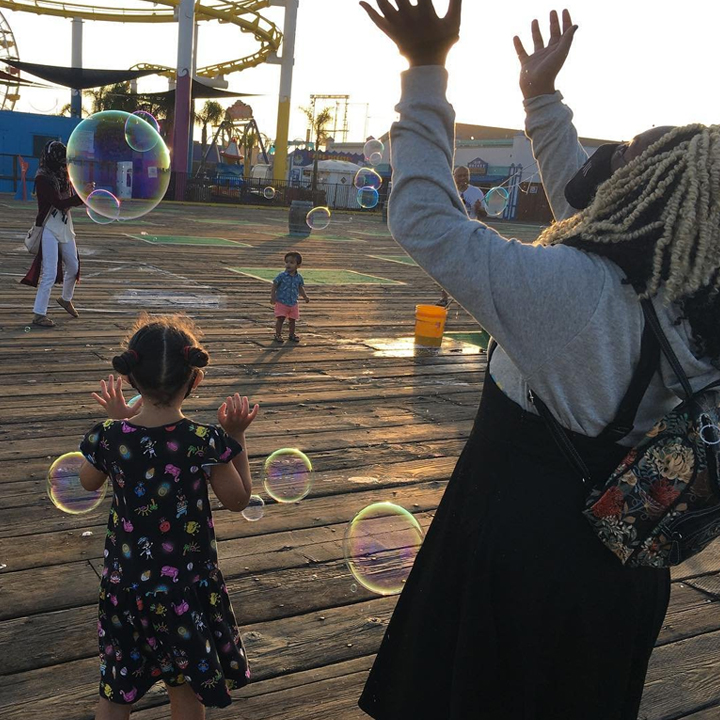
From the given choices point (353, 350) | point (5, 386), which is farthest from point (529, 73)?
point (353, 350)

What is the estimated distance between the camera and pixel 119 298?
9.32m

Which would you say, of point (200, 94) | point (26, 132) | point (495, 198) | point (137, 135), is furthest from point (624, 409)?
point (200, 94)

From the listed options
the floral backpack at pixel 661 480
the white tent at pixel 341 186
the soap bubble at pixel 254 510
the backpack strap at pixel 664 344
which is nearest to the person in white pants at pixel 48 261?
the soap bubble at pixel 254 510

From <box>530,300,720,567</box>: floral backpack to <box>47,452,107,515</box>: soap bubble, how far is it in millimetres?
2304

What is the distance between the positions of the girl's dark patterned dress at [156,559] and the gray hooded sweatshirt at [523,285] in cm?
95

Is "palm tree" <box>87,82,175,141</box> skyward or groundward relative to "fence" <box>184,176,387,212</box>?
skyward

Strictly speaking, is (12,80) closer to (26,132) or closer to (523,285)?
(26,132)

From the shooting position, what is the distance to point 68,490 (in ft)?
10.6

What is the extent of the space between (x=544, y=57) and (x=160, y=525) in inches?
63.2

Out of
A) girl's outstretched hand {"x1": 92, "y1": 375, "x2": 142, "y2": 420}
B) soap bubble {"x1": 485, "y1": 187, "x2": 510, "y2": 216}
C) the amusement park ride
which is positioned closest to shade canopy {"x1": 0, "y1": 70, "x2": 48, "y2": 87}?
the amusement park ride

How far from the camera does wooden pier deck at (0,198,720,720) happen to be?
2691 millimetres

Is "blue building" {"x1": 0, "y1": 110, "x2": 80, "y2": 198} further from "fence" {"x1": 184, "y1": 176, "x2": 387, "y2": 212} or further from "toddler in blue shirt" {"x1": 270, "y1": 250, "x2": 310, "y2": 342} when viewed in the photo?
"toddler in blue shirt" {"x1": 270, "y1": 250, "x2": 310, "y2": 342}

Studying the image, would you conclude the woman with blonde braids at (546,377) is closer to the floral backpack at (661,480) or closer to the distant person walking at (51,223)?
the floral backpack at (661,480)

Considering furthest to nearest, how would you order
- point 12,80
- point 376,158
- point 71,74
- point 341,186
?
point 341,186 < point 12,80 < point 71,74 < point 376,158
